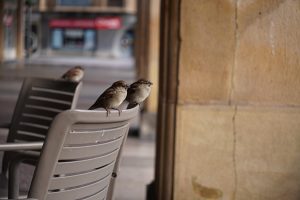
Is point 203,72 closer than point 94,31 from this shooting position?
Yes

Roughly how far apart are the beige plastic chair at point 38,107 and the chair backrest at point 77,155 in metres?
1.40

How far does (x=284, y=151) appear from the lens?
3129mm

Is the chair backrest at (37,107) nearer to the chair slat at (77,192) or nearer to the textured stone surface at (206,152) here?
the textured stone surface at (206,152)

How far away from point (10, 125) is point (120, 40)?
37.7 meters

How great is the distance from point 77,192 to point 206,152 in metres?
1.33

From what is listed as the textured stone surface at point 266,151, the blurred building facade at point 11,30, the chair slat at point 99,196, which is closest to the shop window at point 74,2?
the blurred building facade at point 11,30

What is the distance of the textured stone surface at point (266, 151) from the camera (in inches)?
Answer: 123

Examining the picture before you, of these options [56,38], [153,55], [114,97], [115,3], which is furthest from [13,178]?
[56,38]

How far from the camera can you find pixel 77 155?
1860 mm

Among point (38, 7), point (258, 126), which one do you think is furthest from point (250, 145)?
point (38, 7)

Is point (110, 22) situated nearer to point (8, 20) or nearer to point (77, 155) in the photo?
point (8, 20)

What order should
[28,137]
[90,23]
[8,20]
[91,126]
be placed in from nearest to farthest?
[91,126], [28,137], [8,20], [90,23]

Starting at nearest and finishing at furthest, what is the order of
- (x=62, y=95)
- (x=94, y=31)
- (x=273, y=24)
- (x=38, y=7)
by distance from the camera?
(x=273, y=24), (x=62, y=95), (x=38, y=7), (x=94, y=31)

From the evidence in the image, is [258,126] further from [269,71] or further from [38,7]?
[38,7]
